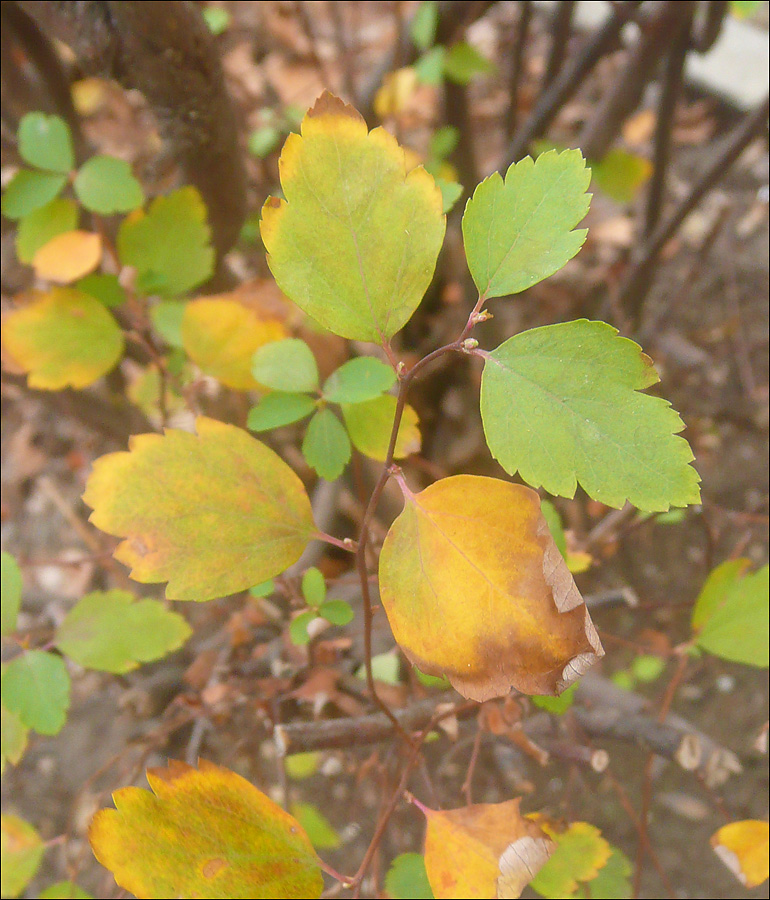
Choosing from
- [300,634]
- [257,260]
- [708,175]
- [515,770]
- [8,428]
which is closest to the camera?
[300,634]

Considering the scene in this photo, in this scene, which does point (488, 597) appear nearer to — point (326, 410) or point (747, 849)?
point (326, 410)

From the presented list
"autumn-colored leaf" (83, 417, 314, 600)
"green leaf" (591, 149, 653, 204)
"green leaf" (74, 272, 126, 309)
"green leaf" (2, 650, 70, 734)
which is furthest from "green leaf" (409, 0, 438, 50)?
"green leaf" (2, 650, 70, 734)

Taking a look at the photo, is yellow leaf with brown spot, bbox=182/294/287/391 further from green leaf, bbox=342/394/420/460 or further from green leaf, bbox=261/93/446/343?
green leaf, bbox=261/93/446/343

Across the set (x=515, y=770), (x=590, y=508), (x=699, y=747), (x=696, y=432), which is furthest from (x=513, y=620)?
(x=696, y=432)

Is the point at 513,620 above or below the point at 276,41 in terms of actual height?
below

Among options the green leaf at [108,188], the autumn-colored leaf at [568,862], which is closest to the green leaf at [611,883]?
the autumn-colored leaf at [568,862]

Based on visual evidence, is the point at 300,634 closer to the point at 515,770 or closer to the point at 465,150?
the point at 515,770

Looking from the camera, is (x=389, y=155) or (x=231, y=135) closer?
(x=389, y=155)
